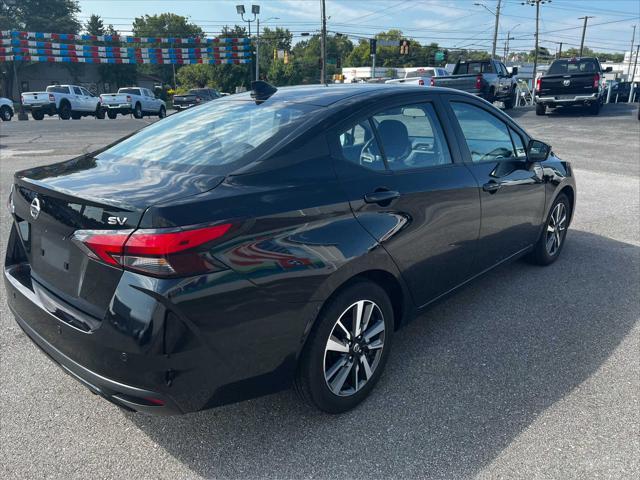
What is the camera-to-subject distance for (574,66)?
70.8 ft

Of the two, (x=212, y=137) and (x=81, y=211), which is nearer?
(x=81, y=211)

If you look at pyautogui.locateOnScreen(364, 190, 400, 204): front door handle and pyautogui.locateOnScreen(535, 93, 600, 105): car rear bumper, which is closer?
pyautogui.locateOnScreen(364, 190, 400, 204): front door handle

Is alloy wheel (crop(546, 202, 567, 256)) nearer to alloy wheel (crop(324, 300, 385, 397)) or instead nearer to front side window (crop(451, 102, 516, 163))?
front side window (crop(451, 102, 516, 163))

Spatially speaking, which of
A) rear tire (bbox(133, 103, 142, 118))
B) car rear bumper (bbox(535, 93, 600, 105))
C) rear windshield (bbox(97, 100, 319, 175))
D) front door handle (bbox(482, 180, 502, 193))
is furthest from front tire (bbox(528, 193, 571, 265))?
rear tire (bbox(133, 103, 142, 118))

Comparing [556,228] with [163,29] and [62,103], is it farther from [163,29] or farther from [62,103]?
[163,29]

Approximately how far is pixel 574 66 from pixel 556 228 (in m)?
19.9

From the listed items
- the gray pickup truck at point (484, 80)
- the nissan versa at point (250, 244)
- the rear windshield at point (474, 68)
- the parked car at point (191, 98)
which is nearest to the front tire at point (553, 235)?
the nissan versa at point (250, 244)

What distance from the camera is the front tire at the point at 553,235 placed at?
483 cm

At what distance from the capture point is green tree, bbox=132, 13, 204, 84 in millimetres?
92188

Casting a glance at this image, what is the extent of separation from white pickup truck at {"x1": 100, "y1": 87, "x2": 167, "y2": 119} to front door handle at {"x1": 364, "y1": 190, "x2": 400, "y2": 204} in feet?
104

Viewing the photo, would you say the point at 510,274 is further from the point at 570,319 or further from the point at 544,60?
the point at 544,60

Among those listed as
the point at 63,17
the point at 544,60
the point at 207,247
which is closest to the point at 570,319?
the point at 207,247

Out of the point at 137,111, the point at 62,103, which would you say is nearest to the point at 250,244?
the point at 62,103

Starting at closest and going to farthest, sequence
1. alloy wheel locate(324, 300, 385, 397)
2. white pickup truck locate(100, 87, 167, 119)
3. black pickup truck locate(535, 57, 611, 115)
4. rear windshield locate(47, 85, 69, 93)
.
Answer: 1. alloy wheel locate(324, 300, 385, 397)
2. black pickup truck locate(535, 57, 611, 115)
3. rear windshield locate(47, 85, 69, 93)
4. white pickup truck locate(100, 87, 167, 119)
